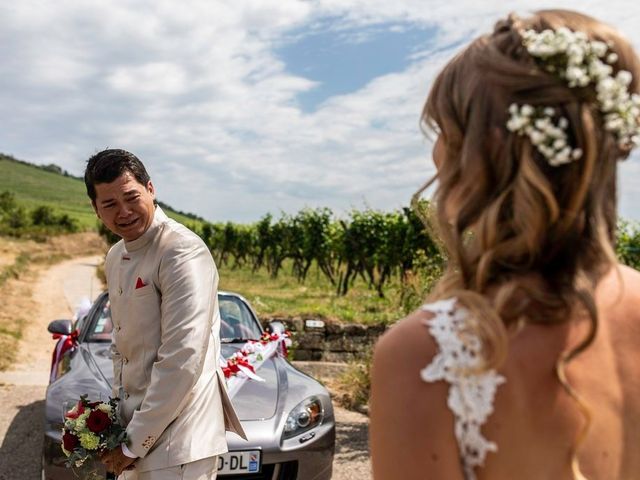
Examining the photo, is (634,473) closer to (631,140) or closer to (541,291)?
(541,291)

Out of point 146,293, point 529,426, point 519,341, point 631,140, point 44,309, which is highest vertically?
point 631,140

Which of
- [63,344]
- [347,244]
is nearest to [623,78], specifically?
[63,344]

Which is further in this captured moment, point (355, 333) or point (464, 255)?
point (355, 333)

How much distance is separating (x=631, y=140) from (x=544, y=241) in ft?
0.90

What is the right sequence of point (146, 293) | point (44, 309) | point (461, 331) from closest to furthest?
point (461, 331)
point (146, 293)
point (44, 309)

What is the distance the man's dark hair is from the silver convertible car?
2049 millimetres

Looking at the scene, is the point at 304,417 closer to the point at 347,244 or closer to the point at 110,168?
the point at 110,168

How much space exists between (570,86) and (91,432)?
238cm

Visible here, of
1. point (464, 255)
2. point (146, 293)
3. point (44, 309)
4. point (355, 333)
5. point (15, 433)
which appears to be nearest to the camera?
point (464, 255)

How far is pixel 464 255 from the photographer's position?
4.25ft

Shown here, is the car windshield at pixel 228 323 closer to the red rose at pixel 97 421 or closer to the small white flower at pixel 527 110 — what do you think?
the red rose at pixel 97 421

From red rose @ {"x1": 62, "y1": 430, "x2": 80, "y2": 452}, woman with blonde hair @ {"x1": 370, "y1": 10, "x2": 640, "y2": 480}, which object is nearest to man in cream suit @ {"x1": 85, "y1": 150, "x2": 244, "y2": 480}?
red rose @ {"x1": 62, "y1": 430, "x2": 80, "y2": 452}

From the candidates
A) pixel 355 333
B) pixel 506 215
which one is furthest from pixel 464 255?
pixel 355 333

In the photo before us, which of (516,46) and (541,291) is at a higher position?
(516,46)
